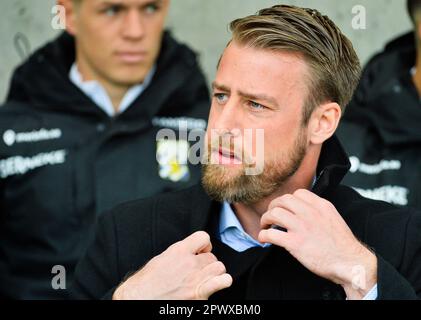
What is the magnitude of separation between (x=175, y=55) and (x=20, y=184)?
0.81 m

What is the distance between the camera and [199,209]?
248cm

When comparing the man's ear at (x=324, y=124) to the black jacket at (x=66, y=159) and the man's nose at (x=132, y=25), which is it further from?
the man's nose at (x=132, y=25)

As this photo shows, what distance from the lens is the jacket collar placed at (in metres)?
2.41

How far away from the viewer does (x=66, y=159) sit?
12.2 ft

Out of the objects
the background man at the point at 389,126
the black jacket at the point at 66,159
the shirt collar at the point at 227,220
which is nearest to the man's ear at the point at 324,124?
the shirt collar at the point at 227,220

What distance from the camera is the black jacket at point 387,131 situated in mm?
3645

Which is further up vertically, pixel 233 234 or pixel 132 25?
pixel 132 25

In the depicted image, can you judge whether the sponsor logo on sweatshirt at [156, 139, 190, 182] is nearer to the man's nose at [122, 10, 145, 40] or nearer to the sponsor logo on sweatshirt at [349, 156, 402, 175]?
the man's nose at [122, 10, 145, 40]

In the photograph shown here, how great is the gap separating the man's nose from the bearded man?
4.25ft

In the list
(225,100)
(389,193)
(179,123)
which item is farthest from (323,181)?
(179,123)

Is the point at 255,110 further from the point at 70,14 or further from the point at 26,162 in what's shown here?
the point at 70,14

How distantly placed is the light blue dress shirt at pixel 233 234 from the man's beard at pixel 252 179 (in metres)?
0.07

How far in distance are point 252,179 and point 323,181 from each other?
0.17 m
